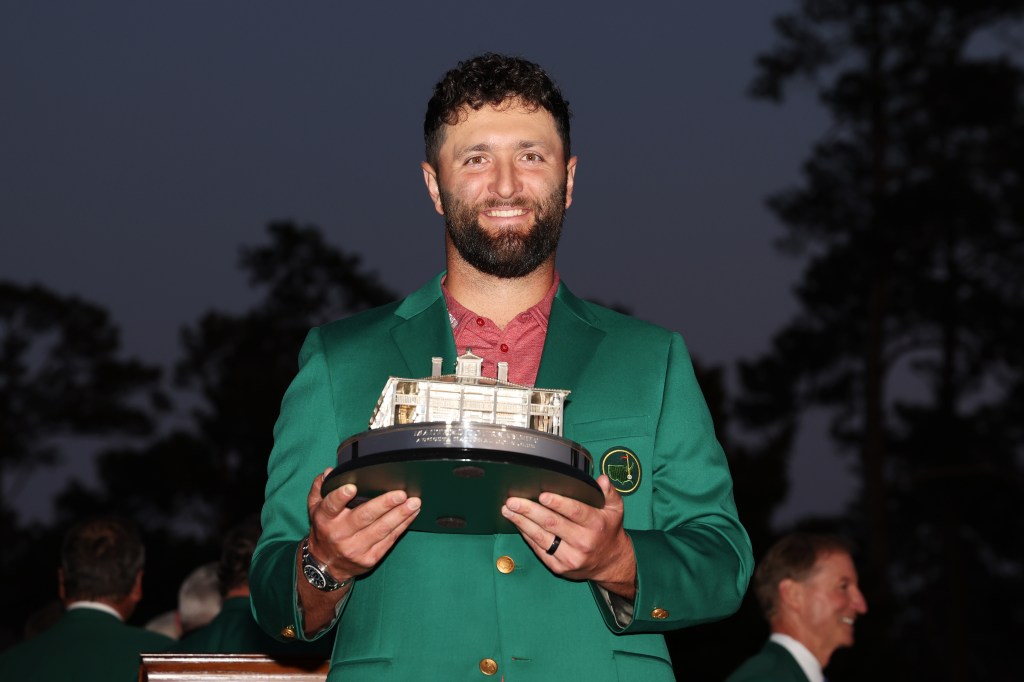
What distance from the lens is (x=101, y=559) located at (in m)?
7.66

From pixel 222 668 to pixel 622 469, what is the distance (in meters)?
1.97

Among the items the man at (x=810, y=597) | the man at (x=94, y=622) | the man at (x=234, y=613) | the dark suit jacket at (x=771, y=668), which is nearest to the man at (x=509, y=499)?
the man at (x=234, y=613)

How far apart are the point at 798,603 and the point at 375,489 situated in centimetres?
598

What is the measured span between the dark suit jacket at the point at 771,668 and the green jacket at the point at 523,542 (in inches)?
170

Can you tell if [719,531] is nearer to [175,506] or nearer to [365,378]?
[365,378]

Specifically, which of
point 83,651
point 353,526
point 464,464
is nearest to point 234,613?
point 83,651

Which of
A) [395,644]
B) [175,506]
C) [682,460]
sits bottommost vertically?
[395,644]

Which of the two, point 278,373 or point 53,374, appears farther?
point 53,374

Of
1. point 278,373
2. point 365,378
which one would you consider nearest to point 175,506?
point 278,373

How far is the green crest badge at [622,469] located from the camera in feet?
10.6

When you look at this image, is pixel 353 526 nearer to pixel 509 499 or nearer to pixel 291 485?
pixel 509 499

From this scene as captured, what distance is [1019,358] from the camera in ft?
111

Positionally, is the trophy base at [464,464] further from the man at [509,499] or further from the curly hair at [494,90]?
the curly hair at [494,90]

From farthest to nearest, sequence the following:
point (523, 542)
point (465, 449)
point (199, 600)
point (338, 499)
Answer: point (199, 600), point (523, 542), point (338, 499), point (465, 449)
